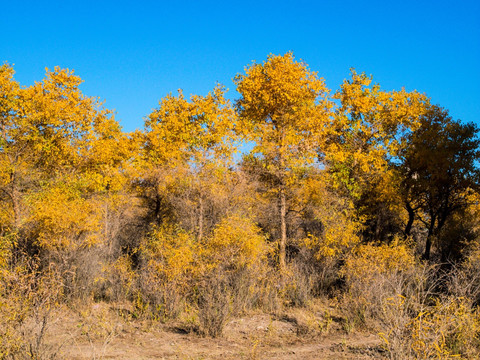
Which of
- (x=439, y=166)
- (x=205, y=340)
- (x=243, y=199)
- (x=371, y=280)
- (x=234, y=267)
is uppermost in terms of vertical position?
(x=439, y=166)

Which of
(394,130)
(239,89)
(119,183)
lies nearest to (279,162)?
(239,89)

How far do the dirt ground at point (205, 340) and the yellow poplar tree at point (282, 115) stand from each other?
13.7 feet

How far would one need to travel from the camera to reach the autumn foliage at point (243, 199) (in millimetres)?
9906

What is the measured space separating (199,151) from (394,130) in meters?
9.57

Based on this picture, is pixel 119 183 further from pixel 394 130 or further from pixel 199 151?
pixel 394 130

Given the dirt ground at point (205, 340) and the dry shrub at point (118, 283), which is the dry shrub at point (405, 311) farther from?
the dry shrub at point (118, 283)

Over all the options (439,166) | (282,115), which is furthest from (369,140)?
(282,115)

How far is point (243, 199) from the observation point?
18.5 metres

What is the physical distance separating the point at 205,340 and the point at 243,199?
10.4m

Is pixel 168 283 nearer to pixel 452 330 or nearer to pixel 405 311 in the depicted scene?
pixel 405 311

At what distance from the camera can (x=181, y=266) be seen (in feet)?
32.7

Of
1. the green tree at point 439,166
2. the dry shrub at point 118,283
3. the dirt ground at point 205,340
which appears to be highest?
the green tree at point 439,166

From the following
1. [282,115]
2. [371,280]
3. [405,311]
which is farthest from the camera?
[282,115]

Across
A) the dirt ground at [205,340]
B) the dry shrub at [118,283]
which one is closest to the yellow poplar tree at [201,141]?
the dry shrub at [118,283]
